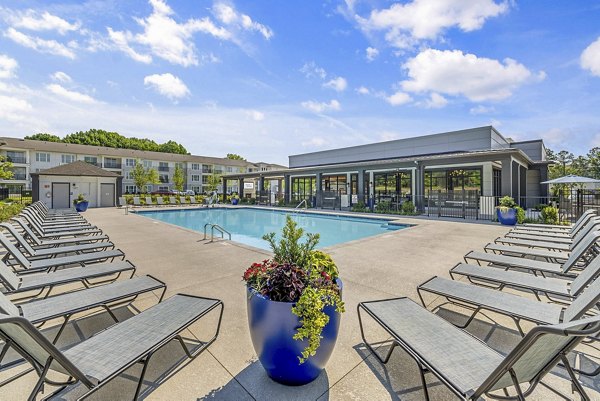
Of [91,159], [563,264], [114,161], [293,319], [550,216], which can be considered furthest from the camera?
[114,161]

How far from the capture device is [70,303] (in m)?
2.78

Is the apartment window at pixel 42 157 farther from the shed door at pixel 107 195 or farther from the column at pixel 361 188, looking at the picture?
the column at pixel 361 188

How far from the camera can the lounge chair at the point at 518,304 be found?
7.10ft

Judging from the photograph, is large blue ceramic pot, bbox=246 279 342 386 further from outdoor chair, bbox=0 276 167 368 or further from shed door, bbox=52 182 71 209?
shed door, bbox=52 182 71 209

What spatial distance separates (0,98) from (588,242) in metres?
16.8

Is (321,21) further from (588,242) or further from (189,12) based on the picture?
(588,242)

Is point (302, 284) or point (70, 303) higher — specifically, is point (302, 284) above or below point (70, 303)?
above

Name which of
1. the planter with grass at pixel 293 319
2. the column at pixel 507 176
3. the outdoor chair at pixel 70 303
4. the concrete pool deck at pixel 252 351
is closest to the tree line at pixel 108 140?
the concrete pool deck at pixel 252 351

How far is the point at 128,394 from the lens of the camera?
2045 mm

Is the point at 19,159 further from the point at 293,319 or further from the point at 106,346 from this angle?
the point at 293,319

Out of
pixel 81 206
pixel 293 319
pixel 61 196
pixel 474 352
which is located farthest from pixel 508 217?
pixel 61 196

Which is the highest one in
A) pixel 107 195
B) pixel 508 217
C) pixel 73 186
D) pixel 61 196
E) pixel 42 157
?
pixel 42 157

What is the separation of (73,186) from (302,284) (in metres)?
27.2

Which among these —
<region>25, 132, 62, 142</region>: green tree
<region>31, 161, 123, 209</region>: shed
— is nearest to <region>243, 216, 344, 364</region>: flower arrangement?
<region>31, 161, 123, 209</region>: shed
